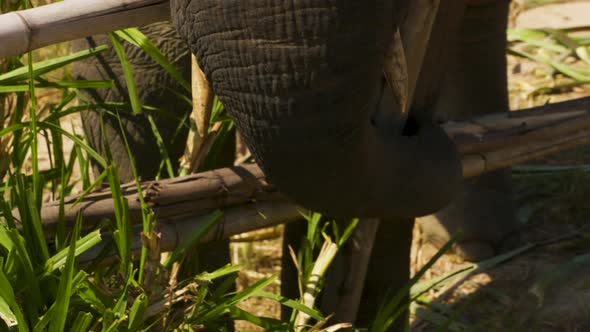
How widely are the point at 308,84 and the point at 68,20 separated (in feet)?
0.82

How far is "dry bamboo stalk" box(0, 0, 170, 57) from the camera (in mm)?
1019

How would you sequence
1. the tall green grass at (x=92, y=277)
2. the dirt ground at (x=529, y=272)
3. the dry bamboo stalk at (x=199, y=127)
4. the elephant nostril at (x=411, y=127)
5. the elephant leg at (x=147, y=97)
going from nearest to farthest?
the tall green grass at (x=92, y=277), the elephant nostril at (x=411, y=127), the dry bamboo stalk at (x=199, y=127), the elephant leg at (x=147, y=97), the dirt ground at (x=529, y=272)

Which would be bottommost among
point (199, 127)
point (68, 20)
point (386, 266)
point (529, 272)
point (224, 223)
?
point (529, 272)

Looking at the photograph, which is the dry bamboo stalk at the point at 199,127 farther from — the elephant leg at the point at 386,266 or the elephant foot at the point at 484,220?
the elephant foot at the point at 484,220

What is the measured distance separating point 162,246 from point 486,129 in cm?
53

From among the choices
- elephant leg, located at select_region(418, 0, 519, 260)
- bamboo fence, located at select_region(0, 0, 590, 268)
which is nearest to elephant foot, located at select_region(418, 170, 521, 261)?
elephant leg, located at select_region(418, 0, 519, 260)

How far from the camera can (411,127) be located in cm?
125

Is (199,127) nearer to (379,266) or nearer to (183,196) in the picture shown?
(183,196)

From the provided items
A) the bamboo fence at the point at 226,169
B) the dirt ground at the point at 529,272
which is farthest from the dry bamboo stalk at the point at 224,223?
the dirt ground at the point at 529,272

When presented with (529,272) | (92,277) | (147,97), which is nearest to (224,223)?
(92,277)

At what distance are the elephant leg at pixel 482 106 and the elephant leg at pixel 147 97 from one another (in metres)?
0.69

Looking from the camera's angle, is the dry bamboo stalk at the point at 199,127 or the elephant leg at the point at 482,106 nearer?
the dry bamboo stalk at the point at 199,127

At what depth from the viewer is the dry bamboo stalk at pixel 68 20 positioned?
40.1 inches

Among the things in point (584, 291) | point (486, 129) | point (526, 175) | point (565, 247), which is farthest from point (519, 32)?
point (486, 129)
